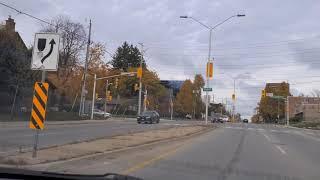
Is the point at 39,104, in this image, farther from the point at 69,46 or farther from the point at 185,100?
the point at 185,100

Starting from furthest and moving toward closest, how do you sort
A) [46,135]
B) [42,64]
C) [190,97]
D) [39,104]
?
[190,97] → [46,135] → [42,64] → [39,104]

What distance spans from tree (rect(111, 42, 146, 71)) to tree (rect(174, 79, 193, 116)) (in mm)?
16023

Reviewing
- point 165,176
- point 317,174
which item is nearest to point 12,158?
point 165,176

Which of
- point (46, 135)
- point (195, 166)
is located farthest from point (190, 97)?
point (195, 166)

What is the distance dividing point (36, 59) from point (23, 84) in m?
42.3

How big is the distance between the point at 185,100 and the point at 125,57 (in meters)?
21.8

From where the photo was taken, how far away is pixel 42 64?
15.0 metres

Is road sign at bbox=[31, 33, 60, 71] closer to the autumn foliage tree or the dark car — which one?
the dark car

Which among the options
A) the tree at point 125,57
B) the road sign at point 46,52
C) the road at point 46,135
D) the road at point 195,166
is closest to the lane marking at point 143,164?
the road at point 195,166

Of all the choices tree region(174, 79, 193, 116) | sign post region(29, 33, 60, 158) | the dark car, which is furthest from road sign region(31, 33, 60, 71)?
tree region(174, 79, 193, 116)

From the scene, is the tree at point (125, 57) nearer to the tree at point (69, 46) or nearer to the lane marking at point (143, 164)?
the tree at point (69, 46)

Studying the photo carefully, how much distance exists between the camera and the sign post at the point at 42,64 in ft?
48.2

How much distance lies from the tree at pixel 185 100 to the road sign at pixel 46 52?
397 feet

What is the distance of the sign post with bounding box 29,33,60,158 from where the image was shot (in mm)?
14703
